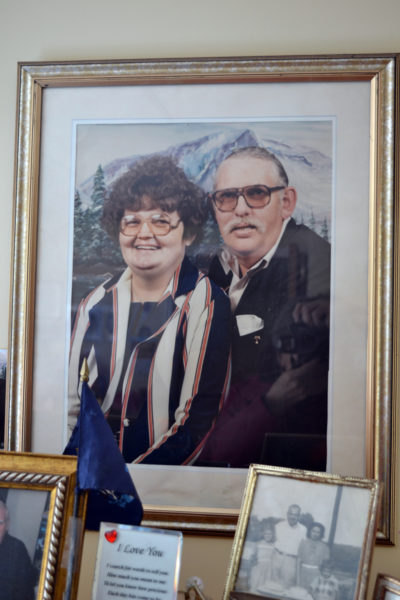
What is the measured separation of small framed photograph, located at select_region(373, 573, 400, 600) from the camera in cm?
132

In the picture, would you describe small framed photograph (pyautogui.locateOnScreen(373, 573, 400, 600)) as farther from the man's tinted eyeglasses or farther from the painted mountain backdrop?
the man's tinted eyeglasses

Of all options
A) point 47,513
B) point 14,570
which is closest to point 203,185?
point 47,513

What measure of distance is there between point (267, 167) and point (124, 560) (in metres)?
1.08

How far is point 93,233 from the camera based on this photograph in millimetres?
1774

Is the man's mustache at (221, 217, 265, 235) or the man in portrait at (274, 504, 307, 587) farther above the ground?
the man's mustache at (221, 217, 265, 235)

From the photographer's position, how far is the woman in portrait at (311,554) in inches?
54.0

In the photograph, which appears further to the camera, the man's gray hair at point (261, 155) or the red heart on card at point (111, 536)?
the man's gray hair at point (261, 155)

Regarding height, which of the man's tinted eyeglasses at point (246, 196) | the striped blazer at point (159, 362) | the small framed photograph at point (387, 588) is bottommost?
the small framed photograph at point (387, 588)

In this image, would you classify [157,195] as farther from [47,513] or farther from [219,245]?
[47,513]

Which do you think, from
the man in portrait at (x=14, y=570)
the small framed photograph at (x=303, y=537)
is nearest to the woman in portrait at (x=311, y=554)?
the small framed photograph at (x=303, y=537)

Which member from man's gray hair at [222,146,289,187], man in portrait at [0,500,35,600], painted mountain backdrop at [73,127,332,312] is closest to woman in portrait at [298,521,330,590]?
man in portrait at [0,500,35,600]

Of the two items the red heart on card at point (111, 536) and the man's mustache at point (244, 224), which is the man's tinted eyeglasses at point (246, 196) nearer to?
the man's mustache at point (244, 224)

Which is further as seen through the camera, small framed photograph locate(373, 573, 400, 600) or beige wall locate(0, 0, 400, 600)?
beige wall locate(0, 0, 400, 600)

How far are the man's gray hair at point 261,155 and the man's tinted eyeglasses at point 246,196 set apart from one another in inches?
1.2
